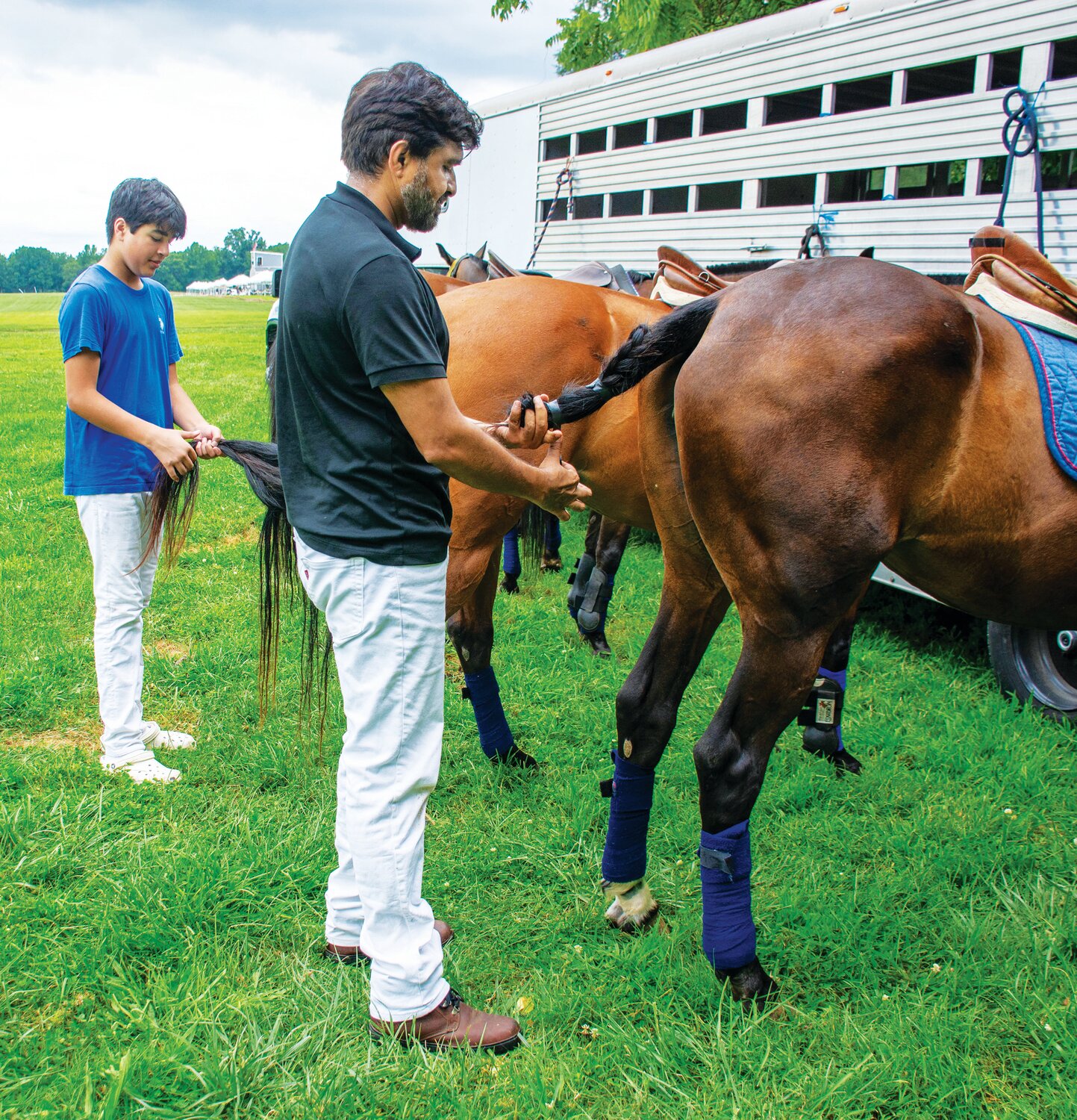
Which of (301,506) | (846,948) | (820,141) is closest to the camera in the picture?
(301,506)

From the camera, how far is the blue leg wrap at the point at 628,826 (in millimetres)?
2820

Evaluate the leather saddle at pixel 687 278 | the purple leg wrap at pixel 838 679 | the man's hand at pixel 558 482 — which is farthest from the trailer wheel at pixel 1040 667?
the man's hand at pixel 558 482

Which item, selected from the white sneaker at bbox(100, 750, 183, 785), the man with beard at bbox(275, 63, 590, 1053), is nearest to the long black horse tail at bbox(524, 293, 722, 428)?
the man with beard at bbox(275, 63, 590, 1053)

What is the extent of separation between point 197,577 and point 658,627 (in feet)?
14.2

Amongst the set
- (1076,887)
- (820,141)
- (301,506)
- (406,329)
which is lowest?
(1076,887)

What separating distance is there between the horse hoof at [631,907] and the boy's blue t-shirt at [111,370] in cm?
234

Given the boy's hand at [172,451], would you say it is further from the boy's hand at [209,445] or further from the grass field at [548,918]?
the grass field at [548,918]

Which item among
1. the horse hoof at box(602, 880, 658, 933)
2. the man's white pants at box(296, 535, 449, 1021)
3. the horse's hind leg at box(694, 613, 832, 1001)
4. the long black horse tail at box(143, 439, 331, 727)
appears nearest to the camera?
the man's white pants at box(296, 535, 449, 1021)

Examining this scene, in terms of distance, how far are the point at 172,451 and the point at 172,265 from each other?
104436mm

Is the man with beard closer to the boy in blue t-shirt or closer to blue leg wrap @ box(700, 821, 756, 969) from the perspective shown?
blue leg wrap @ box(700, 821, 756, 969)

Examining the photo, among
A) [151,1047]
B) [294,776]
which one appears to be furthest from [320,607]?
[294,776]

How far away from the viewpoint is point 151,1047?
83.5 inches

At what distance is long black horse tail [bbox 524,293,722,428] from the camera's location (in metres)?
2.44

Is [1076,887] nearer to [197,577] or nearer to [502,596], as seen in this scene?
[502,596]
